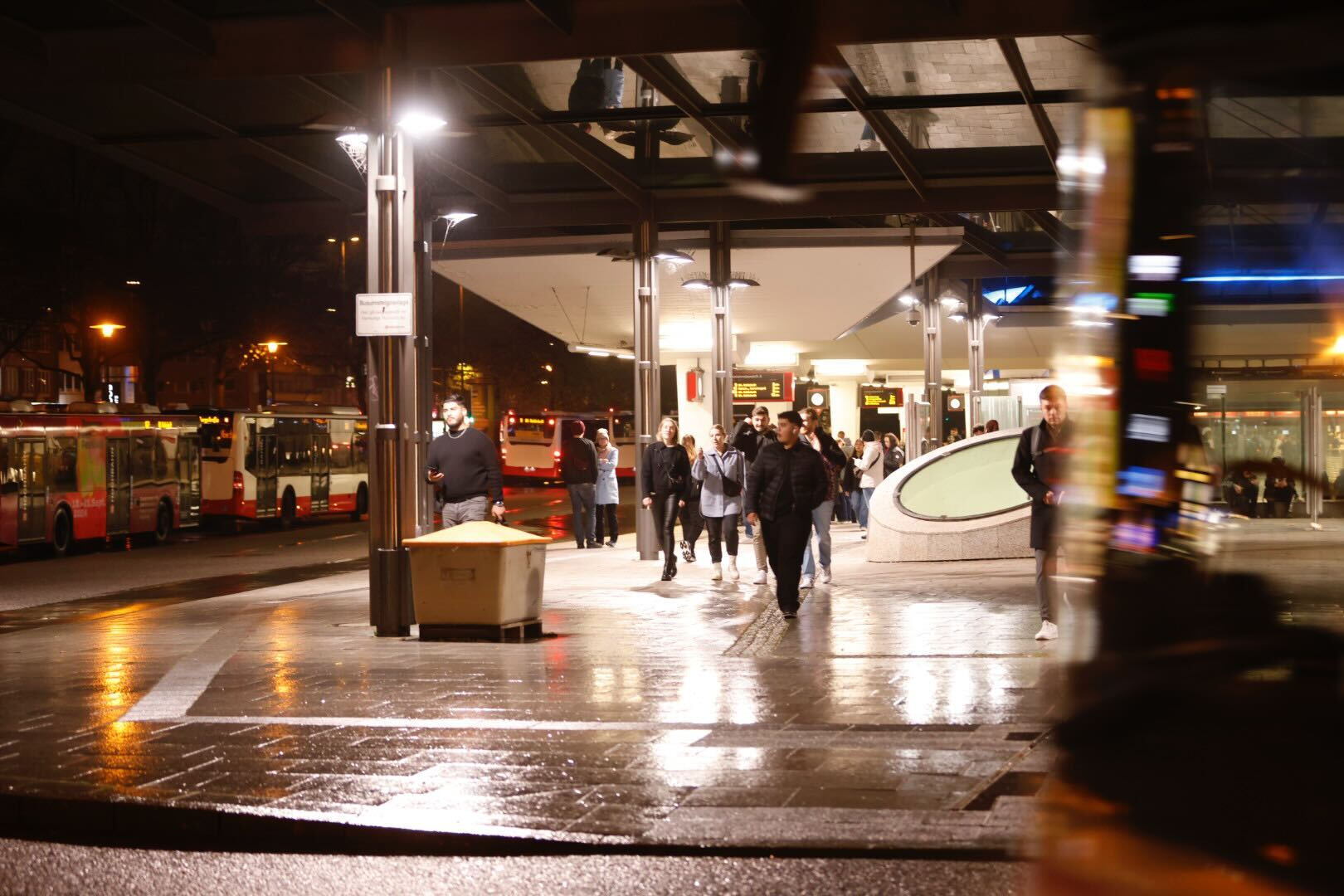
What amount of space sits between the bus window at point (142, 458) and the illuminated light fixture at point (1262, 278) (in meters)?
30.4

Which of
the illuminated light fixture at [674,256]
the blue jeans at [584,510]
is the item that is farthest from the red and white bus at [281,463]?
the illuminated light fixture at [674,256]

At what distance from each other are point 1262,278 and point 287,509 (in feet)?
120

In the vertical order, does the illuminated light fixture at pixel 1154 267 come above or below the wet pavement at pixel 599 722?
above

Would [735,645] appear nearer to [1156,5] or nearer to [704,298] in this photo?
[1156,5]

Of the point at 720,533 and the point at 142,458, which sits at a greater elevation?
the point at 142,458

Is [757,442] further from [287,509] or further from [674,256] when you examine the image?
[287,509]

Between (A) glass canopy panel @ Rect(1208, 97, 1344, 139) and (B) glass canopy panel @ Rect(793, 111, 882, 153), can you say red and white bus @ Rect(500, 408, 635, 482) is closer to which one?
(B) glass canopy panel @ Rect(793, 111, 882, 153)

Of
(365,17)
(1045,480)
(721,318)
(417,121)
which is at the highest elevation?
(365,17)

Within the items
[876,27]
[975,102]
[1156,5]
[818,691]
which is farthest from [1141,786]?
[975,102]

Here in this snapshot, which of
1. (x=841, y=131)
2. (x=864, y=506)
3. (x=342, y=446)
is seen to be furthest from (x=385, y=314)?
(x=342, y=446)

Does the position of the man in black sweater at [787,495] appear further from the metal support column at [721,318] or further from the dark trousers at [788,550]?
the metal support column at [721,318]

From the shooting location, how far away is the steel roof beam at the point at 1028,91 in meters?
16.3

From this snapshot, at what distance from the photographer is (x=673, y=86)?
57.9ft

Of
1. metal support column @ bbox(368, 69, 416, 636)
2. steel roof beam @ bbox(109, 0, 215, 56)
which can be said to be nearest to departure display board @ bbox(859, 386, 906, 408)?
steel roof beam @ bbox(109, 0, 215, 56)
